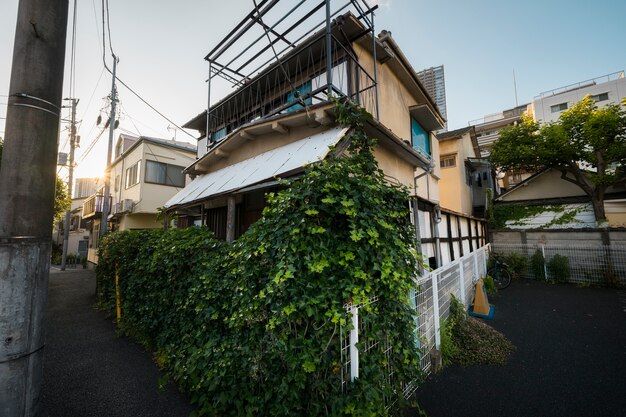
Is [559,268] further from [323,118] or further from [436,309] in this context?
[323,118]

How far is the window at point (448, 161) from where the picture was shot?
16.6 meters

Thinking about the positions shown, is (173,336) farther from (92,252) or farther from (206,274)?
(92,252)

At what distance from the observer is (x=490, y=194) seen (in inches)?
763

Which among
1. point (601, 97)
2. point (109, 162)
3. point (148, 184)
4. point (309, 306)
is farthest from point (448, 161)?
point (601, 97)

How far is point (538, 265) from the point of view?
41.7ft

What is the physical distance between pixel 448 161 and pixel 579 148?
8349 millimetres

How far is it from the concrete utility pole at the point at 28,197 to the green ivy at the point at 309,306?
163cm

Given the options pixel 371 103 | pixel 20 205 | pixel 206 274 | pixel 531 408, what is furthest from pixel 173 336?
pixel 371 103

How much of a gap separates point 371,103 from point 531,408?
23.8 ft

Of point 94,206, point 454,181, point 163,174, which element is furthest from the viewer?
point 94,206

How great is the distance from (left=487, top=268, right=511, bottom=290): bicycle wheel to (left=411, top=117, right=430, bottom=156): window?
604cm

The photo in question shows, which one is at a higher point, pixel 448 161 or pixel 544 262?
pixel 448 161

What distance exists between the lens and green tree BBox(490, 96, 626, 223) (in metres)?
15.3

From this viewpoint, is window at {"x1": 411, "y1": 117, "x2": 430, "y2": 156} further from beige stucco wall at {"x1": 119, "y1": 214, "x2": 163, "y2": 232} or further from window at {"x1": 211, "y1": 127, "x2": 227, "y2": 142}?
beige stucco wall at {"x1": 119, "y1": 214, "x2": 163, "y2": 232}
